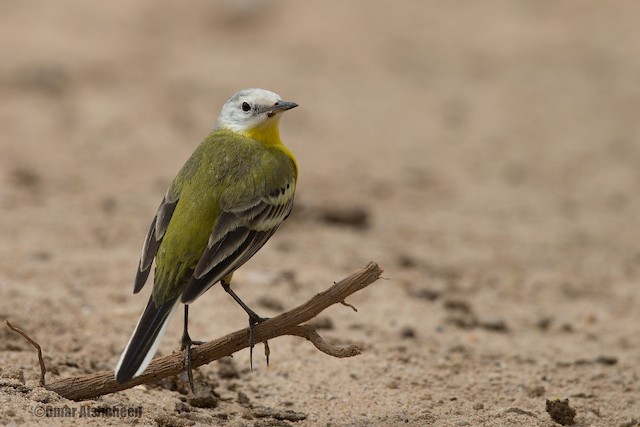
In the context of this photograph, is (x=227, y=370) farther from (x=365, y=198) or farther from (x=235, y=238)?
(x=365, y=198)

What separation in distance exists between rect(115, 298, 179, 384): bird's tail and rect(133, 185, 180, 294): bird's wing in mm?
339

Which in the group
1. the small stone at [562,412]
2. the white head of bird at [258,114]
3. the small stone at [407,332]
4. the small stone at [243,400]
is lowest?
the small stone at [562,412]

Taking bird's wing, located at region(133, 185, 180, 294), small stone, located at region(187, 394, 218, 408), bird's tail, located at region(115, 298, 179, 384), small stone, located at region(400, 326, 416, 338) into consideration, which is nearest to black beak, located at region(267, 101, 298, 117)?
bird's wing, located at region(133, 185, 180, 294)

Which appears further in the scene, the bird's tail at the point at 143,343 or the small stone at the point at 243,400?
the small stone at the point at 243,400

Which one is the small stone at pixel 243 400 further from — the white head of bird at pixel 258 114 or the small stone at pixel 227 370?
the white head of bird at pixel 258 114

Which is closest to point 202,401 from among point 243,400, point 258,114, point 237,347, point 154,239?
point 243,400

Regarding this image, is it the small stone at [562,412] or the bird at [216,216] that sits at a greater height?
the bird at [216,216]

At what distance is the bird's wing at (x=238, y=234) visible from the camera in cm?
472

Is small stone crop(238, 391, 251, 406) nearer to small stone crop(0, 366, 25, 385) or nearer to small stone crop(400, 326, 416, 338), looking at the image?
small stone crop(0, 366, 25, 385)

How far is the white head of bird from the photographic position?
577cm

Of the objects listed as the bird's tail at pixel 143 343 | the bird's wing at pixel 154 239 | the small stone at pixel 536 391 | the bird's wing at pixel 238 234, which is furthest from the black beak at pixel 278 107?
the small stone at pixel 536 391

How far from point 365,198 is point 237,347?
5.88m

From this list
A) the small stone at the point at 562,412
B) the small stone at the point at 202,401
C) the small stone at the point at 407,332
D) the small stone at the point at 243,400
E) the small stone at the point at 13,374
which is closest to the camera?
the small stone at the point at 13,374

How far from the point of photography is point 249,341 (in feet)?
15.5
